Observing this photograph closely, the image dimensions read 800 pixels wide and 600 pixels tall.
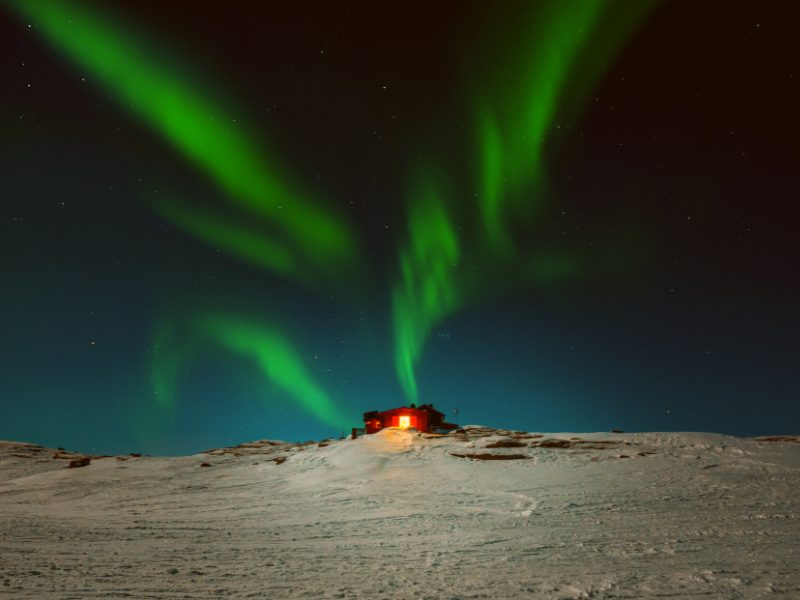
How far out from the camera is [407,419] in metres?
54.8

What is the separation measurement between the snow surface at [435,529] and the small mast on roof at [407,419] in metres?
33.0

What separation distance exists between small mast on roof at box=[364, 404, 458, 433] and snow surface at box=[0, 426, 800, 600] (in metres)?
33.0

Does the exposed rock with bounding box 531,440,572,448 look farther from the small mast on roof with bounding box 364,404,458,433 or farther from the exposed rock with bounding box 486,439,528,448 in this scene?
the small mast on roof with bounding box 364,404,458,433

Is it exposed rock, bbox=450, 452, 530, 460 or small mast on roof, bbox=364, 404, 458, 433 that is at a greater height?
small mast on roof, bbox=364, 404, 458, 433

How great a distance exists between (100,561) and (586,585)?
23.7 ft

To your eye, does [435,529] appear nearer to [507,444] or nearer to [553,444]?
[507,444]

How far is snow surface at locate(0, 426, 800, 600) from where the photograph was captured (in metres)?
6.14

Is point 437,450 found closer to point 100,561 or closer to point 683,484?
point 683,484

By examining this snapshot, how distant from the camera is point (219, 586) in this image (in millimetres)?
6102

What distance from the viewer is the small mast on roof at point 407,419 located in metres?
54.9

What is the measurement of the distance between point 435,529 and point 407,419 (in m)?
45.9

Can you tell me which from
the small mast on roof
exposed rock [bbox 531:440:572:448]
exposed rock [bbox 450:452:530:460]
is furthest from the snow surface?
the small mast on roof

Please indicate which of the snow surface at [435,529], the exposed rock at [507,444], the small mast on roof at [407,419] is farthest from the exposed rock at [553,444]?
the small mast on roof at [407,419]

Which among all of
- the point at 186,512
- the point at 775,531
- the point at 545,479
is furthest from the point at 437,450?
the point at 775,531
